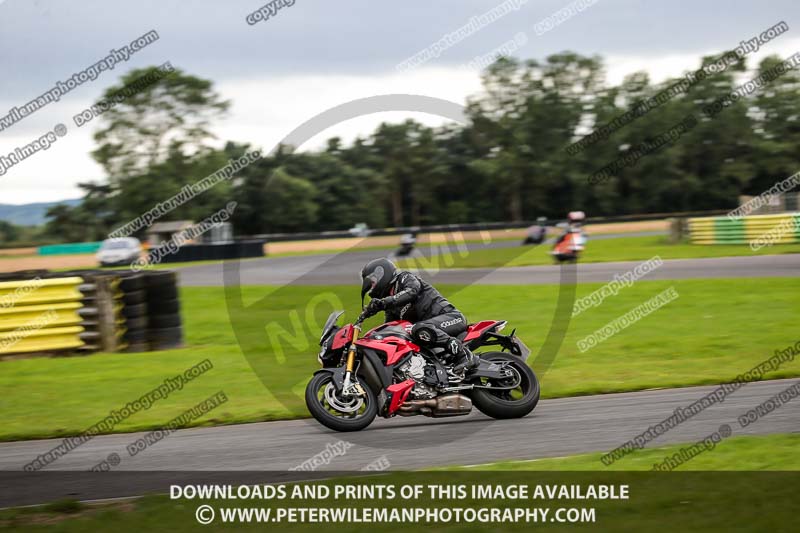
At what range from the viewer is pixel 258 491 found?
6.29 m

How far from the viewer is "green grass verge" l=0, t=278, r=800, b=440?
1049 centimetres

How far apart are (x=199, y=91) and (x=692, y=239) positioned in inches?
1421

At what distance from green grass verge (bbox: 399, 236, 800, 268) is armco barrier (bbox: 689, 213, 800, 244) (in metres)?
0.43

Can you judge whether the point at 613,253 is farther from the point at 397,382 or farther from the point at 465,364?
the point at 397,382

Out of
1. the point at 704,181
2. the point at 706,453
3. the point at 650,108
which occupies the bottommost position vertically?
the point at 706,453

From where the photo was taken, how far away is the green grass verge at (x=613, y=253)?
2959 cm

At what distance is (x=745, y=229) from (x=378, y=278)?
2724 centimetres

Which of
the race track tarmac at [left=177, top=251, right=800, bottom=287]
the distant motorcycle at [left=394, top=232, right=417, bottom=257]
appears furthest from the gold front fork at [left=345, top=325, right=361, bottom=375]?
the distant motorcycle at [left=394, top=232, right=417, bottom=257]

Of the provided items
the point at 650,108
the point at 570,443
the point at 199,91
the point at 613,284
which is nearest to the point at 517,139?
the point at 650,108

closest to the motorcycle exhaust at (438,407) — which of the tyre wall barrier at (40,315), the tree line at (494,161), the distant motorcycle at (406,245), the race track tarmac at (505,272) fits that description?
the tyre wall barrier at (40,315)

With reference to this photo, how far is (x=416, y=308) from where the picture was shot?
883 cm

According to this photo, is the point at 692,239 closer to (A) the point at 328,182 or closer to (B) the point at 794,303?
(B) the point at 794,303

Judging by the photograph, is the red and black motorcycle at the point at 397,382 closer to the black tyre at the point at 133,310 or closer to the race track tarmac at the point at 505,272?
the black tyre at the point at 133,310

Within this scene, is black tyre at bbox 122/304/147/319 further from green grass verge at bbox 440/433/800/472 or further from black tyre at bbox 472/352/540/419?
green grass verge at bbox 440/433/800/472
